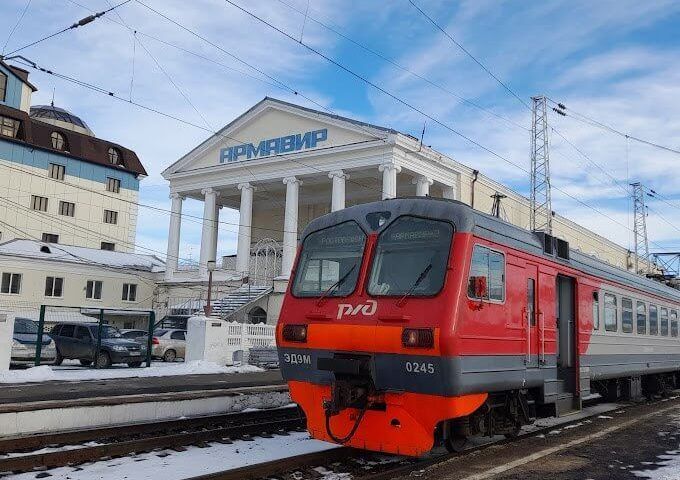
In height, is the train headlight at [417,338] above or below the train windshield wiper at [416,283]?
below

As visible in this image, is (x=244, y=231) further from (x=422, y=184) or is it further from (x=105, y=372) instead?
(x=105, y=372)

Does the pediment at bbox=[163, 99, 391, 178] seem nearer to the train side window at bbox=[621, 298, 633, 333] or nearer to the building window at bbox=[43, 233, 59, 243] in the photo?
the building window at bbox=[43, 233, 59, 243]

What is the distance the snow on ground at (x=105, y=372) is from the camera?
1663cm

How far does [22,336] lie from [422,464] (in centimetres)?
1744

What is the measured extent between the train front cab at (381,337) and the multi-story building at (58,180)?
46239 mm

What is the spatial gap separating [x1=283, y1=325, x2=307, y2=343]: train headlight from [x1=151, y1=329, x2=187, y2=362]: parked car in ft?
59.9

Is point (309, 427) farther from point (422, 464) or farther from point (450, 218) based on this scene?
point (450, 218)

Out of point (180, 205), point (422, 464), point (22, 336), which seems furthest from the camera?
point (180, 205)

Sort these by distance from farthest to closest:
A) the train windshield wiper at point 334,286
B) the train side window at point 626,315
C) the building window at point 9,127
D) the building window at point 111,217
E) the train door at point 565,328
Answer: the building window at point 111,217 < the building window at point 9,127 < the train side window at point 626,315 < the train door at point 565,328 < the train windshield wiper at point 334,286

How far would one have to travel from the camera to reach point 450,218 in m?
7.56

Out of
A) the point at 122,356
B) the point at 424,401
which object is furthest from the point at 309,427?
the point at 122,356

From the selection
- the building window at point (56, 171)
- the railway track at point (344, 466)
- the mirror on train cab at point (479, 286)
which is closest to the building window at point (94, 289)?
the building window at point (56, 171)

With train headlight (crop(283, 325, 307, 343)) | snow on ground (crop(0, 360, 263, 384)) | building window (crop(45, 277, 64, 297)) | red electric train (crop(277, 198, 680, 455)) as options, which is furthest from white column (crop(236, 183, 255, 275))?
train headlight (crop(283, 325, 307, 343))

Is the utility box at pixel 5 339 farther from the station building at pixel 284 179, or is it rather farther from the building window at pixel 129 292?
the building window at pixel 129 292
